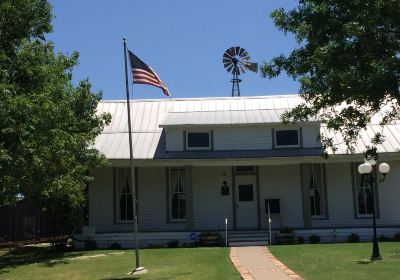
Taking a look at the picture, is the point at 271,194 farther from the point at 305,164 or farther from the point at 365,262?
the point at 365,262

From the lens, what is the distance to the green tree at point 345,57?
9.00m

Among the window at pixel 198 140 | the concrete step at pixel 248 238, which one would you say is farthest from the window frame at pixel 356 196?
the window at pixel 198 140

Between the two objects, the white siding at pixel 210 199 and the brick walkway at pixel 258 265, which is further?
the white siding at pixel 210 199

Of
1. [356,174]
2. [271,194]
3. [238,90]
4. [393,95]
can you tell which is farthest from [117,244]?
[238,90]

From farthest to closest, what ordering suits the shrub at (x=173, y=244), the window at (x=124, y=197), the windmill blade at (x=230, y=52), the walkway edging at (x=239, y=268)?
the windmill blade at (x=230, y=52) < the window at (x=124, y=197) < the shrub at (x=173, y=244) < the walkway edging at (x=239, y=268)

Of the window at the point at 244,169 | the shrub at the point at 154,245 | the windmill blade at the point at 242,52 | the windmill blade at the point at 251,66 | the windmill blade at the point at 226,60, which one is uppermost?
the windmill blade at the point at 242,52

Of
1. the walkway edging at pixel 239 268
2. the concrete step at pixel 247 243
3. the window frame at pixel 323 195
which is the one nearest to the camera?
the walkway edging at pixel 239 268

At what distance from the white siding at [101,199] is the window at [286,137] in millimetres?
7782

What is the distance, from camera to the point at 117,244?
23.9 meters

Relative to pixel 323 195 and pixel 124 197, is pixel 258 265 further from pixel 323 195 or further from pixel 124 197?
pixel 124 197

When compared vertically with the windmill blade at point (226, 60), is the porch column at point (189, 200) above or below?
below

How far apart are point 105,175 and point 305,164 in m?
9.14

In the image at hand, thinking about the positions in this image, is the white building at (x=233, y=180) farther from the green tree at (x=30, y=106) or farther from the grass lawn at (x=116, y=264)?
the green tree at (x=30, y=106)

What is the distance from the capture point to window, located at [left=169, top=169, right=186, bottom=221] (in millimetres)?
25734
